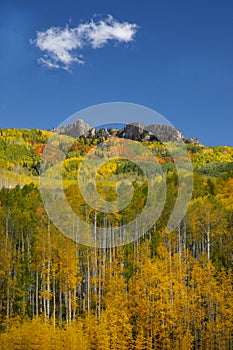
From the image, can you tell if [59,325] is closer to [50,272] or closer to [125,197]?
[50,272]

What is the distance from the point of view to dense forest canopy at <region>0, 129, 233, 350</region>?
140 feet

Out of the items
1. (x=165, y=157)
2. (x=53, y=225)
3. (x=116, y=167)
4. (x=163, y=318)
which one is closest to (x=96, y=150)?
(x=116, y=167)

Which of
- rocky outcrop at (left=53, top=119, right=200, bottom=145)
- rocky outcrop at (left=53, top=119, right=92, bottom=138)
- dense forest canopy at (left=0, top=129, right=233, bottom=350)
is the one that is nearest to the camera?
dense forest canopy at (left=0, top=129, right=233, bottom=350)

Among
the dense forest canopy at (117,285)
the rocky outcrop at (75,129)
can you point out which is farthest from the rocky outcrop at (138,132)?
the dense forest canopy at (117,285)

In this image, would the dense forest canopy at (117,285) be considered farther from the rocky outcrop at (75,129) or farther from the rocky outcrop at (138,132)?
the rocky outcrop at (138,132)

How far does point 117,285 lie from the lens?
156ft

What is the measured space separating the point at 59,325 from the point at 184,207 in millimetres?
23956

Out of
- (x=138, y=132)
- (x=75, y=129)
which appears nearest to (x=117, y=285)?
(x=75, y=129)

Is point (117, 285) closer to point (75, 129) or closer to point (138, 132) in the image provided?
point (75, 129)

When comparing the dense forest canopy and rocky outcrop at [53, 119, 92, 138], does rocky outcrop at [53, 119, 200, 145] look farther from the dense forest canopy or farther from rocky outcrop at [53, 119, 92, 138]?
the dense forest canopy

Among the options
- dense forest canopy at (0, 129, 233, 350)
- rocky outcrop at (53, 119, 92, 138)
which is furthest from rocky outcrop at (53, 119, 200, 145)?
dense forest canopy at (0, 129, 233, 350)

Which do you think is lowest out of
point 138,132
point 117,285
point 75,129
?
point 117,285

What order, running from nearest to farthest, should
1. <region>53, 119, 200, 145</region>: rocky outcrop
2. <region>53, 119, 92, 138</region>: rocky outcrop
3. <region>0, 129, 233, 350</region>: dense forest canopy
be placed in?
<region>0, 129, 233, 350</region>: dense forest canopy → <region>53, 119, 92, 138</region>: rocky outcrop → <region>53, 119, 200, 145</region>: rocky outcrop

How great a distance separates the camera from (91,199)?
197 ft
